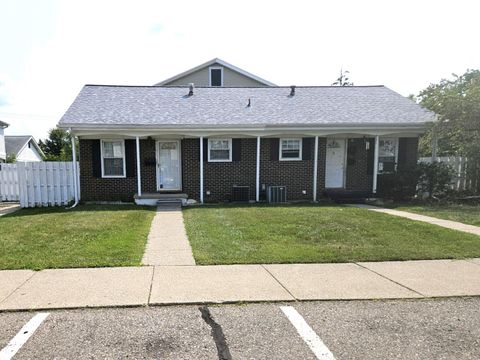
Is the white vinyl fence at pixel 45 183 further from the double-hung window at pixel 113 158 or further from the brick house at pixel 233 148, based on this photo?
the double-hung window at pixel 113 158

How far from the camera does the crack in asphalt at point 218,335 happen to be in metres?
2.92

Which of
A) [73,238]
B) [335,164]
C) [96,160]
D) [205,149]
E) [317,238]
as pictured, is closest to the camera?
[73,238]

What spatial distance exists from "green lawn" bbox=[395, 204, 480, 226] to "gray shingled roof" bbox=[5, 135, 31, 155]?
37.0m

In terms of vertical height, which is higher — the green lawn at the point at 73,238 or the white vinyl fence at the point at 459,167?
the white vinyl fence at the point at 459,167

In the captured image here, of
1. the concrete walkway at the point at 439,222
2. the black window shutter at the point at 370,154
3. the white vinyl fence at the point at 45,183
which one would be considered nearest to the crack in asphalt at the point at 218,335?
the concrete walkway at the point at 439,222

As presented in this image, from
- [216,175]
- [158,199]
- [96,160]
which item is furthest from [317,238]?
[96,160]

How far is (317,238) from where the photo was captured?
7.14m

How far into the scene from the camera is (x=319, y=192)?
14.0 m

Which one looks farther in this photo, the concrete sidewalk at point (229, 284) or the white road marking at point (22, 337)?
the concrete sidewalk at point (229, 284)

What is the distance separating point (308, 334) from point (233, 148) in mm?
10685

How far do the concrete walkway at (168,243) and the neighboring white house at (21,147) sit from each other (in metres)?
31.3

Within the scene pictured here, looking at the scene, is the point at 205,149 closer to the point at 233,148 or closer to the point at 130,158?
the point at 233,148

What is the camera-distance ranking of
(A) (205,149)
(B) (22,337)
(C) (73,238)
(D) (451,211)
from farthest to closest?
1. (A) (205,149)
2. (D) (451,211)
3. (C) (73,238)
4. (B) (22,337)

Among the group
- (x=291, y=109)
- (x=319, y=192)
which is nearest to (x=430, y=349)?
(x=319, y=192)
